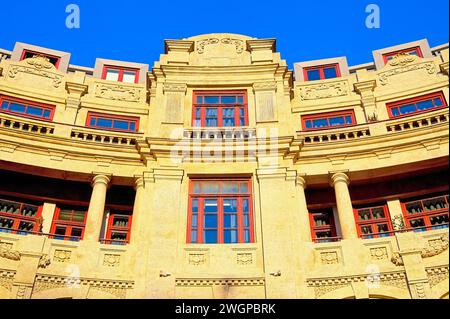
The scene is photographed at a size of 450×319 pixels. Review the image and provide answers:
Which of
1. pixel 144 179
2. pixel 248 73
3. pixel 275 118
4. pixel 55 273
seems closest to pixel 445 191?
pixel 275 118

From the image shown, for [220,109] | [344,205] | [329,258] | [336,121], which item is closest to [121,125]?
[220,109]

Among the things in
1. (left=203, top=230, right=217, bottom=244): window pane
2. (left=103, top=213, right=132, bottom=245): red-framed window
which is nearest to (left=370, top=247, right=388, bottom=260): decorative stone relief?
(left=203, top=230, right=217, bottom=244): window pane

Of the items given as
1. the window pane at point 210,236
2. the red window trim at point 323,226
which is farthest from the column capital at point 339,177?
the window pane at point 210,236

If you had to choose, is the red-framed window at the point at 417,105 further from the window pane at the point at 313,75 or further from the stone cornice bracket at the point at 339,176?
the stone cornice bracket at the point at 339,176

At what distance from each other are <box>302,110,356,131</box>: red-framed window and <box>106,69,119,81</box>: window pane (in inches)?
358

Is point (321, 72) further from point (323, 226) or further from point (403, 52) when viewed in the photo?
point (323, 226)

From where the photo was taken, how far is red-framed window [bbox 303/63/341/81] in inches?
928

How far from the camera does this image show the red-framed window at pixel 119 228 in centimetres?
1862

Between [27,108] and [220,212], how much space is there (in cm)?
996

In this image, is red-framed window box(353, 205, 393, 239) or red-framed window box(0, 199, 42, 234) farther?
red-framed window box(353, 205, 393, 239)

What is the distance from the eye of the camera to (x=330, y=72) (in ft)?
77.9

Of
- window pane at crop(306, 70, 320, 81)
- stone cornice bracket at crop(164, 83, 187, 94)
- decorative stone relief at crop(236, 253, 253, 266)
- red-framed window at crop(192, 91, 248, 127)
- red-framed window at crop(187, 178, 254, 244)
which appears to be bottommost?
decorative stone relief at crop(236, 253, 253, 266)

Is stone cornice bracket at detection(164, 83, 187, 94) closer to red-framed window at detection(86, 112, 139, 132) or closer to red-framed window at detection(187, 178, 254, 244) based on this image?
red-framed window at detection(86, 112, 139, 132)
